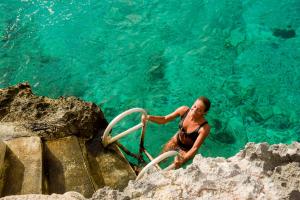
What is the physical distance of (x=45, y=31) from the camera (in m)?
11.2

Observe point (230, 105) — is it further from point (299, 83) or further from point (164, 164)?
point (164, 164)

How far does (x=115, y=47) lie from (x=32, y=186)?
21.7 ft

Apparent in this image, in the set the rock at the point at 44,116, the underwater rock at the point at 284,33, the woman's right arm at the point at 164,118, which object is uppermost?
the rock at the point at 44,116

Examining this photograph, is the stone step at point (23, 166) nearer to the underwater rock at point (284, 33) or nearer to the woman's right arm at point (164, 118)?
the woman's right arm at point (164, 118)

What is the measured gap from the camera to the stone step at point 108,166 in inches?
211

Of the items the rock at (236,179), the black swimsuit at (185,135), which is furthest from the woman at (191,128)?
the rock at (236,179)

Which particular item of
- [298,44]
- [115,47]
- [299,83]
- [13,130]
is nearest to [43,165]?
[13,130]

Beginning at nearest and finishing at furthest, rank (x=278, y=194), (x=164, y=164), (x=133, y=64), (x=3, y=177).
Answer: (x=278, y=194), (x=3, y=177), (x=164, y=164), (x=133, y=64)

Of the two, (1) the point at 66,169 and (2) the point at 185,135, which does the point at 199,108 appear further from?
(1) the point at 66,169

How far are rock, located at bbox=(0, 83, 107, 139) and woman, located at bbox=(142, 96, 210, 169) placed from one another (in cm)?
105

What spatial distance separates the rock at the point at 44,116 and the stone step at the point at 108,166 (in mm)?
340

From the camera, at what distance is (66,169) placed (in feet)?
16.7

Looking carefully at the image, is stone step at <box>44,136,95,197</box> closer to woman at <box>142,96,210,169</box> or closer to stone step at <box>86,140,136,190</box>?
stone step at <box>86,140,136,190</box>

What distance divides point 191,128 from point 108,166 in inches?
71.9
